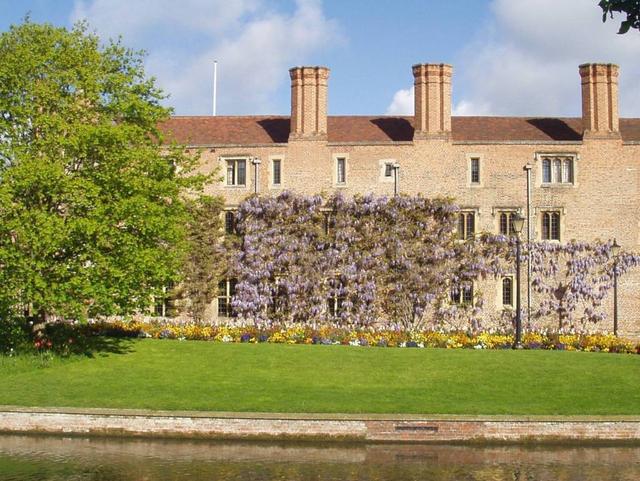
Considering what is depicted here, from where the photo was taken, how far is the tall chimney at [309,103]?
3541 centimetres

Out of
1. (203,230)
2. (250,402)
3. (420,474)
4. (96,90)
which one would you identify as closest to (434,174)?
(203,230)

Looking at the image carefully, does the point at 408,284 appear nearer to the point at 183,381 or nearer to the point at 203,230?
the point at 203,230

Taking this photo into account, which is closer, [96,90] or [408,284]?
[96,90]

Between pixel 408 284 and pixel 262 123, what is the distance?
31.5 ft

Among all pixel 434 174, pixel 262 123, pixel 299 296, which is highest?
pixel 262 123

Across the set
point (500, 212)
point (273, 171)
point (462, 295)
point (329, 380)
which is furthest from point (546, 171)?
point (329, 380)

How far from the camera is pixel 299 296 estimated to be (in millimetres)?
34750

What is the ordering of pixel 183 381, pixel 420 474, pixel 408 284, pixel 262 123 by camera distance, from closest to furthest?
pixel 420 474, pixel 183 381, pixel 408 284, pixel 262 123

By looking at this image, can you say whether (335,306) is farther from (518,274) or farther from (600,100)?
(600,100)

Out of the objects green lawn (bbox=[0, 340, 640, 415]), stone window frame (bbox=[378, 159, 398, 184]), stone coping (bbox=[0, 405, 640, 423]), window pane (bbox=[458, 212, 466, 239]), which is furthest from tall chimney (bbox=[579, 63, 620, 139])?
stone coping (bbox=[0, 405, 640, 423])

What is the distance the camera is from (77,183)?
2197 cm

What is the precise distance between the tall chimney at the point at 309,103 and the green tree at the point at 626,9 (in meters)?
26.4

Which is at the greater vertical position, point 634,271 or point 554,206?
point 554,206

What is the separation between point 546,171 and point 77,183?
65.8 feet
